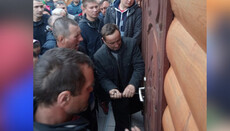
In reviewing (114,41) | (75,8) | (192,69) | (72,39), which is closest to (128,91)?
(114,41)

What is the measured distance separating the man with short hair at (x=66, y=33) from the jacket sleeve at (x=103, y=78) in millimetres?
402

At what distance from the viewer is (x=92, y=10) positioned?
3600mm

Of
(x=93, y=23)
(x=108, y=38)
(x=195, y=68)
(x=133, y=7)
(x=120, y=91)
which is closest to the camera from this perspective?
(x=195, y=68)

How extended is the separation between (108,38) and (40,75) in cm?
162

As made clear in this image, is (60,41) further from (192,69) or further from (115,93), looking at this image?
(192,69)

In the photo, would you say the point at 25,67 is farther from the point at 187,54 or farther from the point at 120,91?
the point at 120,91

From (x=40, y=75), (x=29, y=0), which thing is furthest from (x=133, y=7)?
(x=29, y=0)

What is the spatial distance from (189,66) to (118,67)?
1.84 meters

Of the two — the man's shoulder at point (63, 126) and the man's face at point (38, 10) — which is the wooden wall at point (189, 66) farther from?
the man's face at point (38, 10)

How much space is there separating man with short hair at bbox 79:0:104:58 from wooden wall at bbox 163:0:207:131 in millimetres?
2314

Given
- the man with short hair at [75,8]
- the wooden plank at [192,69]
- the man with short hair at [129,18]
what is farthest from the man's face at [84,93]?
the man with short hair at [75,8]

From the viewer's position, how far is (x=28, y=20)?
18.9 inches

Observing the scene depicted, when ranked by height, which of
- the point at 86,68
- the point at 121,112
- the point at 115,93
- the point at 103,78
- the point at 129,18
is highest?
the point at 129,18

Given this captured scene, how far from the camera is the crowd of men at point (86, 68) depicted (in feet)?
3.15
